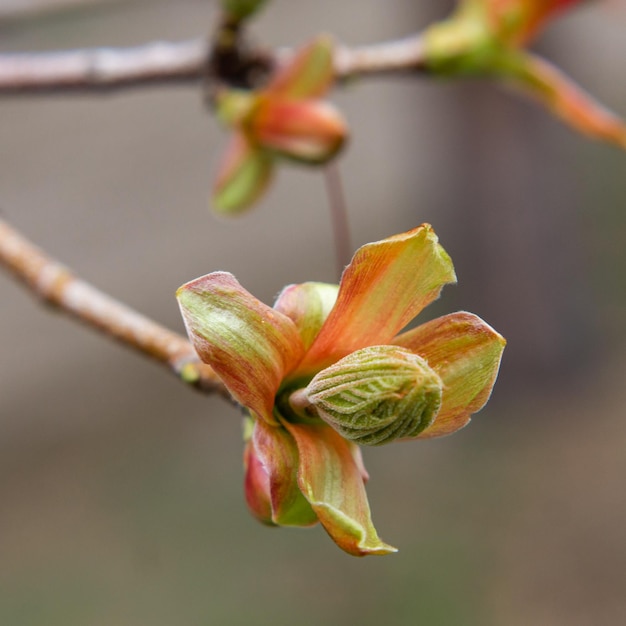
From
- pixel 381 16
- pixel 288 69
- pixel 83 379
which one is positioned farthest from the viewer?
pixel 381 16

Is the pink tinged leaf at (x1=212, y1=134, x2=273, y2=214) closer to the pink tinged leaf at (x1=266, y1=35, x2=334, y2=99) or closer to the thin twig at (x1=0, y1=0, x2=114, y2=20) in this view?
the pink tinged leaf at (x1=266, y1=35, x2=334, y2=99)

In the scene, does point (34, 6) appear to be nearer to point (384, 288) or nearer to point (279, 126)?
point (279, 126)

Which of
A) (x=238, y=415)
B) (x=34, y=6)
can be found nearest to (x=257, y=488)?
(x=34, y=6)

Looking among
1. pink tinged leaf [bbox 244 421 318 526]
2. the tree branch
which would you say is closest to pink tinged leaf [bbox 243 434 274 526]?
pink tinged leaf [bbox 244 421 318 526]

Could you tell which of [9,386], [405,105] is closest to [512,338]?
[405,105]

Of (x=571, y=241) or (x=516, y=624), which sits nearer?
(x=516, y=624)

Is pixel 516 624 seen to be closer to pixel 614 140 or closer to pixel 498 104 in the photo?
pixel 498 104

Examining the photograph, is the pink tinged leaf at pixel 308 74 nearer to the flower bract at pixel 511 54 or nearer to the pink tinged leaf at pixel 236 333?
the flower bract at pixel 511 54

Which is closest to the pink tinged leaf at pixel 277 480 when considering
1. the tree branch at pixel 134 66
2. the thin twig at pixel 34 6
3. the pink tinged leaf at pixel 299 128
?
the pink tinged leaf at pixel 299 128
